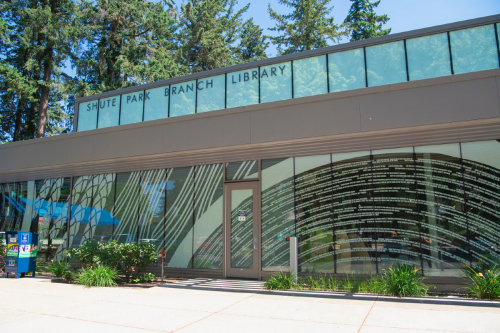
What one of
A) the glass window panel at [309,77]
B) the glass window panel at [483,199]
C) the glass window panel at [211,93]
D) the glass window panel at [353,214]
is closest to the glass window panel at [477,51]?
the glass window panel at [483,199]

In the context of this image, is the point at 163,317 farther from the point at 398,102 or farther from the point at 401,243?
the point at 398,102

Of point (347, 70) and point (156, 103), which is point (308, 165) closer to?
point (347, 70)

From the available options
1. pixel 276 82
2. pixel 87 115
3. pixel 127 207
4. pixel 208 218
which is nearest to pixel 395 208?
pixel 208 218

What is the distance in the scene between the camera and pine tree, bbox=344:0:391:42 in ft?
113

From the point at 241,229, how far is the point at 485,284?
21.5ft

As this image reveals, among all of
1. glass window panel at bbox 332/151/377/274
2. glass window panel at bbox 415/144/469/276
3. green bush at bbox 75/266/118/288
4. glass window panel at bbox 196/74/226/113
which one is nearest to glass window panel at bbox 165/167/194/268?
green bush at bbox 75/266/118/288

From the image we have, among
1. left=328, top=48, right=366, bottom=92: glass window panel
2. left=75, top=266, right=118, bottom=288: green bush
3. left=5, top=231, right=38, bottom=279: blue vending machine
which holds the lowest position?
left=75, top=266, right=118, bottom=288: green bush

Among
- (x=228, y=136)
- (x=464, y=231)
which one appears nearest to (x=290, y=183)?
(x=228, y=136)

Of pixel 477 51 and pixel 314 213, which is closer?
pixel 314 213

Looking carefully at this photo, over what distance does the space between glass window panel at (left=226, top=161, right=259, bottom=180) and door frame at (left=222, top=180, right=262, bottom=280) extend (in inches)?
8.1

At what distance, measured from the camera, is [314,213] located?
1086 cm

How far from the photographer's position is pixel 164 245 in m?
13.2

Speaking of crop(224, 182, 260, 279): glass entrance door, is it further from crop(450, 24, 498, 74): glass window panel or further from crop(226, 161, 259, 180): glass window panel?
crop(450, 24, 498, 74): glass window panel

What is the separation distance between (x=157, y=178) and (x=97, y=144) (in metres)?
2.42
